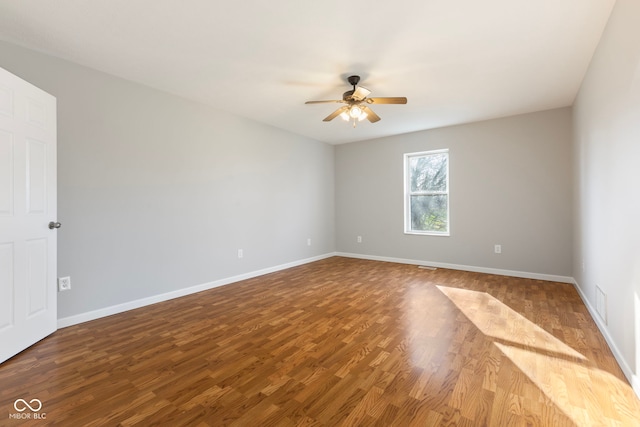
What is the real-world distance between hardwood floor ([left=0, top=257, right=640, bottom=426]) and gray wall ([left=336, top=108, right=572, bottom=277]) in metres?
1.23

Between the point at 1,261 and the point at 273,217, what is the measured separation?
124 inches

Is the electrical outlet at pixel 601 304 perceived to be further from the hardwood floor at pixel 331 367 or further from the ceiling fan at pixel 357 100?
the ceiling fan at pixel 357 100

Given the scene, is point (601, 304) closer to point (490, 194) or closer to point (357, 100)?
point (490, 194)

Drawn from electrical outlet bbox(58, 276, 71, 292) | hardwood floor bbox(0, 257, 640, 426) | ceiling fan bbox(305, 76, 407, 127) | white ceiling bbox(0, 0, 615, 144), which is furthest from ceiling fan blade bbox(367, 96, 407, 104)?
electrical outlet bbox(58, 276, 71, 292)

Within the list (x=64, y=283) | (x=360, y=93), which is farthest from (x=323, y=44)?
(x=64, y=283)

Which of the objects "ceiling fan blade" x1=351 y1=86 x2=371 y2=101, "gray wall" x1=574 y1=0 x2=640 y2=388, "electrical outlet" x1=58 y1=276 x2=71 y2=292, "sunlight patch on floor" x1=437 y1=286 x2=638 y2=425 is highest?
"ceiling fan blade" x1=351 y1=86 x2=371 y2=101

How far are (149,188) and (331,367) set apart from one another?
8.96 feet

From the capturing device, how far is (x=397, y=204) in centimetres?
545

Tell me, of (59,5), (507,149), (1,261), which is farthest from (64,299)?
(507,149)

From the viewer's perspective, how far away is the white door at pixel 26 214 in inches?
78.2

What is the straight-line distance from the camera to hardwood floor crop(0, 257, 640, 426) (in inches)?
57.1

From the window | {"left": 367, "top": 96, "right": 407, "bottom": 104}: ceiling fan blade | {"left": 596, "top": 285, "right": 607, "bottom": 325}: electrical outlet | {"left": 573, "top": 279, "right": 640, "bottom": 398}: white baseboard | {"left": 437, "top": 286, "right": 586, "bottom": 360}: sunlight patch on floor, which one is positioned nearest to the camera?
{"left": 573, "top": 279, "right": 640, "bottom": 398}: white baseboard

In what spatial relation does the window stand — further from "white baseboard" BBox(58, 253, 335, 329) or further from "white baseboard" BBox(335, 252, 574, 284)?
"white baseboard" BBox(58, 253, 335, 329)

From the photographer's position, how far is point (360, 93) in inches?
113
